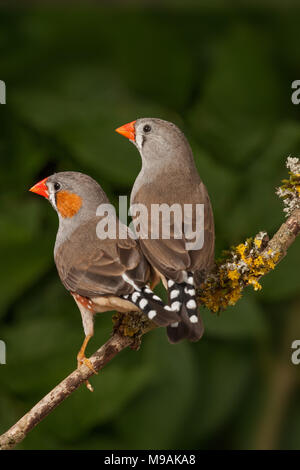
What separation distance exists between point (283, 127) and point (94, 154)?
457 millimetres

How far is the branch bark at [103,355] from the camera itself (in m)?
0.93

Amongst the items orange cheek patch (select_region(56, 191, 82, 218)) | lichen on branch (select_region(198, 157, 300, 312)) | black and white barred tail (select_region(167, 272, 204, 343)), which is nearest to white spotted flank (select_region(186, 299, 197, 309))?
black and white barred tail (select_region(167, 272, 204, 343))

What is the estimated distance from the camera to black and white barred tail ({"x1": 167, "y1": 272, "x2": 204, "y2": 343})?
0.84 metres

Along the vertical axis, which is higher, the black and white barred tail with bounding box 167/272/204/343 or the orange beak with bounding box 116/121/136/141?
the orange beak with bounding box 116/121/136/141

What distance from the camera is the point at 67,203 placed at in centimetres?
103

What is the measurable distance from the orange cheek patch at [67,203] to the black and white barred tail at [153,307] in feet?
0.57

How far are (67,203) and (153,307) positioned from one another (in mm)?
245

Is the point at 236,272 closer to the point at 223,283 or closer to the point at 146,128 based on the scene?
the point at 223,283

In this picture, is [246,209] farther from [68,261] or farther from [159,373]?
[68,261]

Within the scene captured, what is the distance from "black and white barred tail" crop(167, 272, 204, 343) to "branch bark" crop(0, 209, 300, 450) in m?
0.10

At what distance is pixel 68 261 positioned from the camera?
102cm

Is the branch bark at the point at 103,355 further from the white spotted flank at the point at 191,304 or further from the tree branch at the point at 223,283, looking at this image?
the white spotted flank at the point at 191,304

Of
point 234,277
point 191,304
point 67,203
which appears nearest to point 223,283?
point 234,277

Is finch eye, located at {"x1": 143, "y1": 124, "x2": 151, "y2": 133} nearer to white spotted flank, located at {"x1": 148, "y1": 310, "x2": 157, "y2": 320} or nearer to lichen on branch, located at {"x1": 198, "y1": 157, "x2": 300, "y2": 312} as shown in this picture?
lichen on branch, located at {"x1": 198, "y1": 157, "x2": 300, "y2": 312}
